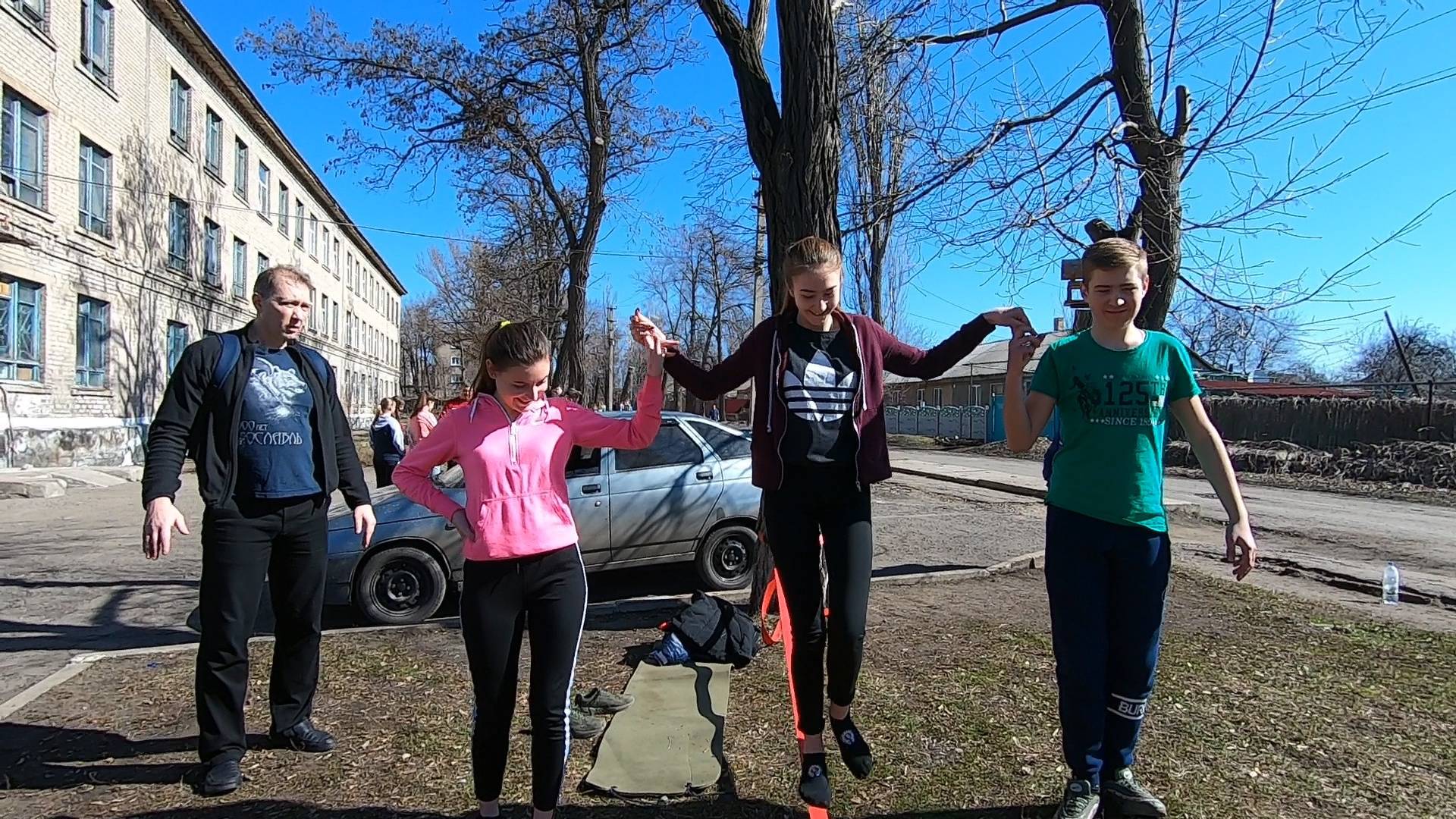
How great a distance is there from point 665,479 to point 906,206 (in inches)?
120

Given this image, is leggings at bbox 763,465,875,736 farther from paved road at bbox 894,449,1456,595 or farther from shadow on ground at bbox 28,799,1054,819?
paved road at bbox 894,449,1456,595

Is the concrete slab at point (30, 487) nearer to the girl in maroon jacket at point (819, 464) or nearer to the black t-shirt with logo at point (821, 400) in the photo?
the girl in maroon jacket at point (819, 464)

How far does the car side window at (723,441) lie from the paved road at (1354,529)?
605cm

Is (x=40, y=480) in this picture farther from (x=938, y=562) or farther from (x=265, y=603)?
(x=938, y=562)

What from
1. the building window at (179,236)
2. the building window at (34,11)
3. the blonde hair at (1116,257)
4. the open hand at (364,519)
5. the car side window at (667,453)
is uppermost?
the building window at (34,11)

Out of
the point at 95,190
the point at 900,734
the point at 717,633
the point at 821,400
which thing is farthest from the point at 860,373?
the point at 95,190

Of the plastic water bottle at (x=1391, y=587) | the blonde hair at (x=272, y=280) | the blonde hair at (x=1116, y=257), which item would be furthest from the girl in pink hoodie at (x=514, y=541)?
the plastic water bottle at (x=1391, y=587)

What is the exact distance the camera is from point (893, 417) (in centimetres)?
5072

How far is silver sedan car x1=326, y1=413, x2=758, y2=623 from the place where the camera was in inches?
252

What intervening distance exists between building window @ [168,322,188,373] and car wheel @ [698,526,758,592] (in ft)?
78.6

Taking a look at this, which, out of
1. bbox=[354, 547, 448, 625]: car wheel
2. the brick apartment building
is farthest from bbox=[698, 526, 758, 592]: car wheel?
the brick apartment building

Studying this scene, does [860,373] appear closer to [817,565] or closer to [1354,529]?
[817,565]

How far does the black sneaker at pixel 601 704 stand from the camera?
3787 mm

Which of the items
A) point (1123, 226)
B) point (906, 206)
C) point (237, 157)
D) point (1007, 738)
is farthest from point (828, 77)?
point (237, 157)
